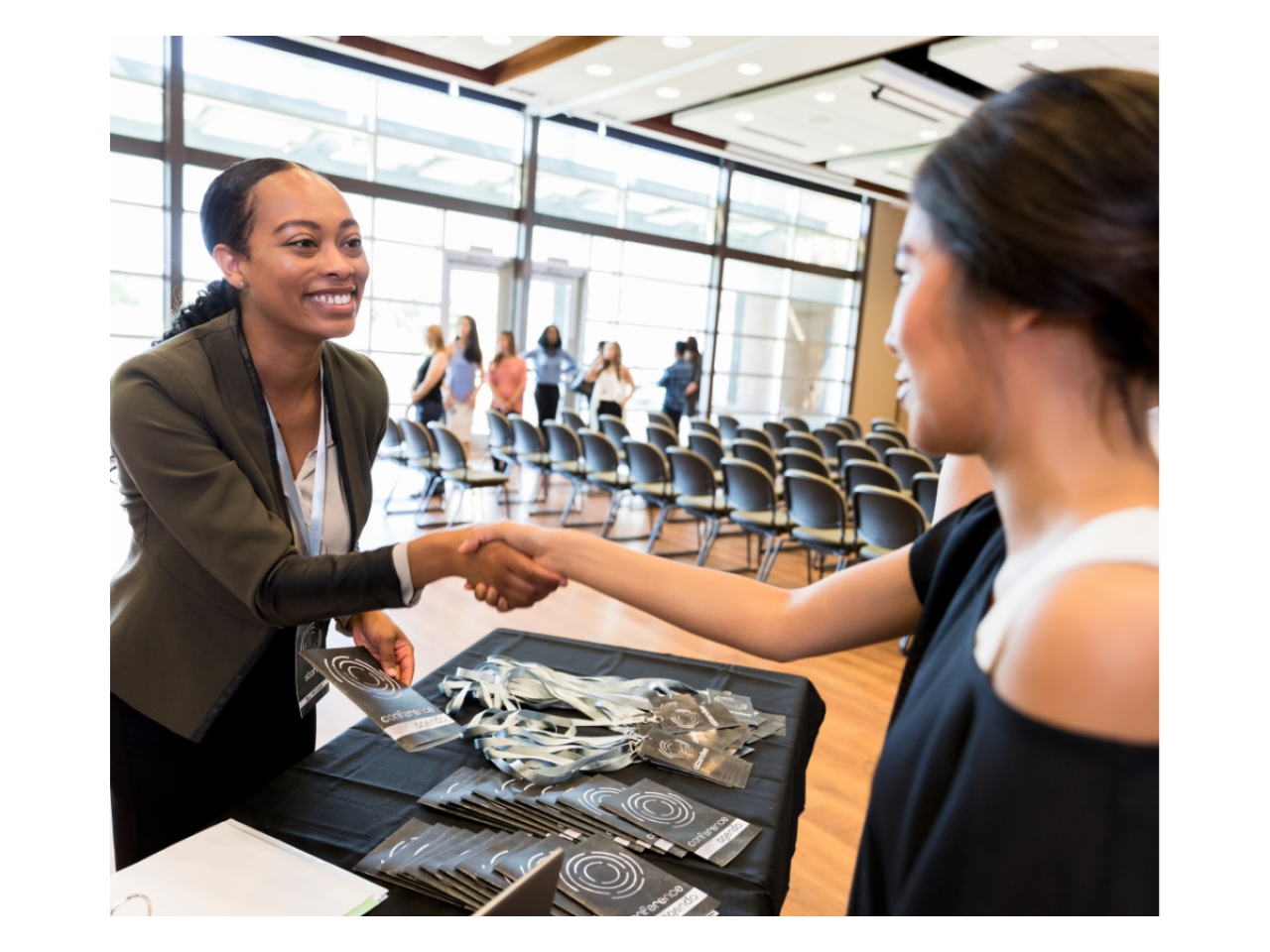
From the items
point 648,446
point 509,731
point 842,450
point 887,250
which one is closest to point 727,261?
point 887,250

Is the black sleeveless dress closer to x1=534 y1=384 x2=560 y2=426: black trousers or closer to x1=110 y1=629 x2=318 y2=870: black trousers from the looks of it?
x1=110 y1=629 x2=318 y2=870: black trousers

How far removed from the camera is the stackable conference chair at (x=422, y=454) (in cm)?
660

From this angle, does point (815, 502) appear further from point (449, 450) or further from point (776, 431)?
point (776, 431)

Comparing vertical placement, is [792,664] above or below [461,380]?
below

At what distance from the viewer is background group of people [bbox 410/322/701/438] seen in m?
7.88

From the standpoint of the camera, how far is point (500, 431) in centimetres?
A: 767

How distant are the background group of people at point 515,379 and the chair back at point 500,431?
285mm

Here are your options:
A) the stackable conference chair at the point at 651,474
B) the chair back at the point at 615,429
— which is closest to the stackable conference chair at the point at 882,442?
the chair back at the point at 615,429

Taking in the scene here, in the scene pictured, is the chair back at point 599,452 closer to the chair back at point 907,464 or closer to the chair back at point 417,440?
the chair back at point 417,440

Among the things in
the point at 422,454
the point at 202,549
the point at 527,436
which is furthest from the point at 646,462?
the point at 202,549

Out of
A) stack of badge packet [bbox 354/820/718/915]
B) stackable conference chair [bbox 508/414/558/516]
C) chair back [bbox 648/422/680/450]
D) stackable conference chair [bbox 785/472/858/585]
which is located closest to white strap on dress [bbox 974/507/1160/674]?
stack of badge packet [bbox 354/820/718/915]

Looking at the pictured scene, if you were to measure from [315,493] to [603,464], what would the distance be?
510cm
